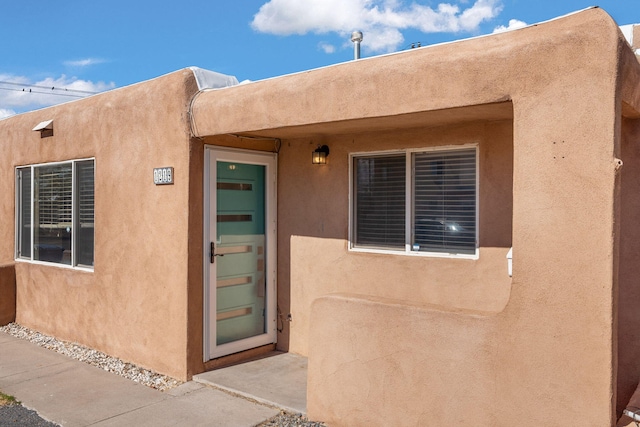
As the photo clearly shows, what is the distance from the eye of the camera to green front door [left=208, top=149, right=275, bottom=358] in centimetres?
632

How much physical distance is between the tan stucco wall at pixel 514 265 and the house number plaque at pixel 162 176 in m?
1.64

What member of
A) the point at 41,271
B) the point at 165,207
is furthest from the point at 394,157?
the point at 41,271

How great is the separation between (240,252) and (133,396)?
2.05 metres

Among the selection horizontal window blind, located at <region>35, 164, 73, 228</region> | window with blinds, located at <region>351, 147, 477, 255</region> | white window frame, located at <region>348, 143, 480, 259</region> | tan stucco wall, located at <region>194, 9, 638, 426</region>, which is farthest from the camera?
horizontal window blind, located at <region>35, 164, 73, 228</region>

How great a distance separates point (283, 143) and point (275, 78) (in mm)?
1536

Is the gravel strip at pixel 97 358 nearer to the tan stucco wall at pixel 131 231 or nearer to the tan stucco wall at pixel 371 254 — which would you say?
the tan stucco wall at pixel 131 231

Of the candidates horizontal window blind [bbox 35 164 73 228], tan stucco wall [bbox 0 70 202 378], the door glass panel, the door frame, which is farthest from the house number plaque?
horizontal window blind [bbox 35 164 73 228]

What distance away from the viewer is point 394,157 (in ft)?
18.9

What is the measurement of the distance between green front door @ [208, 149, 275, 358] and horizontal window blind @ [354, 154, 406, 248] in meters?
1.34

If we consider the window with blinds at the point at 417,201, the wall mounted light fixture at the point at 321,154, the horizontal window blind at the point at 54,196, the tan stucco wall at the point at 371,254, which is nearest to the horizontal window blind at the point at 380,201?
the window with blinds at the point at 417,201

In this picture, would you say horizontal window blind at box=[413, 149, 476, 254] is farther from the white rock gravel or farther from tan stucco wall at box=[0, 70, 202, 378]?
tan stucco wall at box=[0, 70, 202, 378]

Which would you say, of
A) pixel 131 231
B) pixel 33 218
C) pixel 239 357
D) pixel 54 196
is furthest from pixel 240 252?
pixel 33 218

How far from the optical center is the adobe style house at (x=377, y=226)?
347 cm

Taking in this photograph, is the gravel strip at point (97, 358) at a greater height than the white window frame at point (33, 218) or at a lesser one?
lesser
